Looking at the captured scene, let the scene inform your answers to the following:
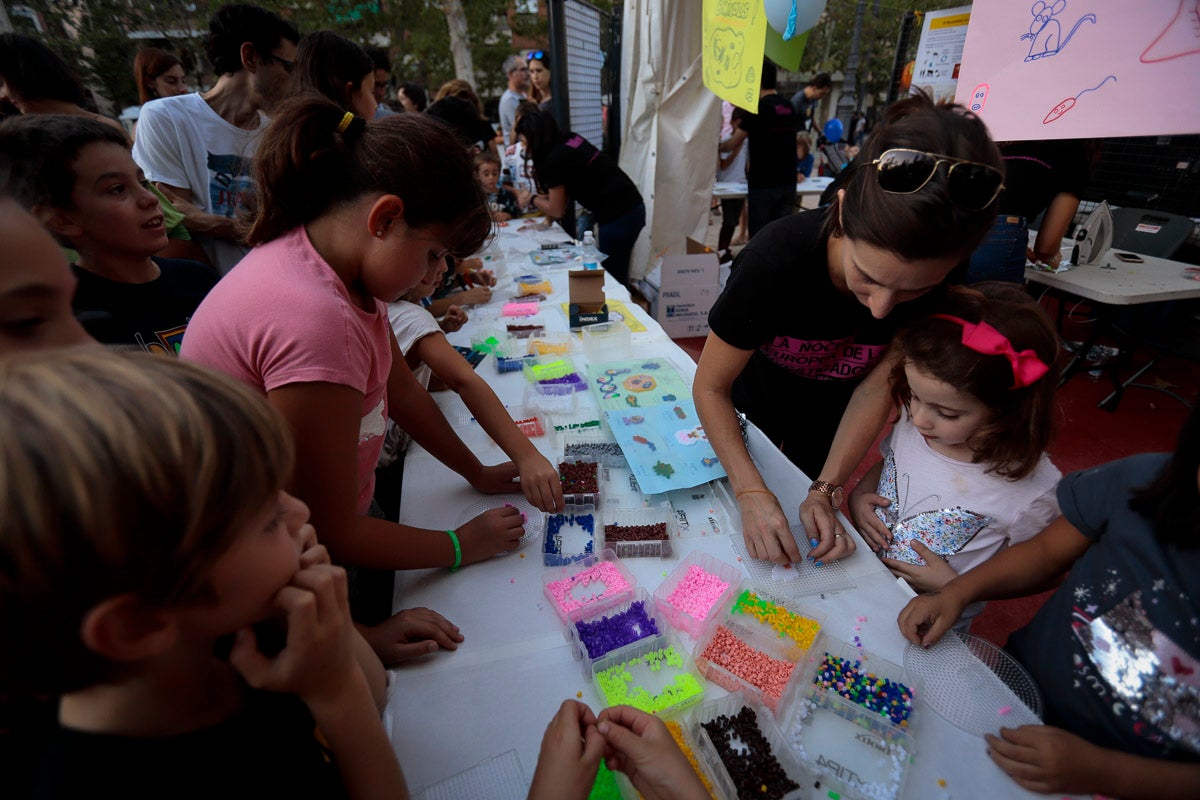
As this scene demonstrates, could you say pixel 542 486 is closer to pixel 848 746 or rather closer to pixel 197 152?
pixel 848 746

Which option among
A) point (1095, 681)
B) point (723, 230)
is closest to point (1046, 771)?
point (1095, 681)

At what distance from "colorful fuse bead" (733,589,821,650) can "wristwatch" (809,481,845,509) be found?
355 mm

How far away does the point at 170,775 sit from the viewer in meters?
0.51

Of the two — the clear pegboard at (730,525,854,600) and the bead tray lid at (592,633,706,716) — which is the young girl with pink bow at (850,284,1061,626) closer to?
the clear pegboard at (730,525,854,600)

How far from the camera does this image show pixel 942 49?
4629 mm

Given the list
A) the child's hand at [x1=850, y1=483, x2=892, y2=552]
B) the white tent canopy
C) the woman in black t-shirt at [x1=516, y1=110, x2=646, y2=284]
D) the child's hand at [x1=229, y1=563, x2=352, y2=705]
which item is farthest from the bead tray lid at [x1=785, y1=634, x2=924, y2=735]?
the white tent canopy

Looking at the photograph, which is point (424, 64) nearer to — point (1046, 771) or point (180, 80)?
point (180, 80)

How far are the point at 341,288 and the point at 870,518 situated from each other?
4.70ft

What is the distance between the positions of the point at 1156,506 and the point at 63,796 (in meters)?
1.47

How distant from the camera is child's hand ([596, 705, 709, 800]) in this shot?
0.71 meters

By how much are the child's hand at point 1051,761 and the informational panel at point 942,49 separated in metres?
5.24

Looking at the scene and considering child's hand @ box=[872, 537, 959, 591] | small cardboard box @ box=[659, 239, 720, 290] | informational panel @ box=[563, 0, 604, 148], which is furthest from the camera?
informational panel @ box=[563, 0, 604, 148]

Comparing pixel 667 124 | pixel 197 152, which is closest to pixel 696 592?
pixel 197 152

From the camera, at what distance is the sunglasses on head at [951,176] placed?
0.99 meters
